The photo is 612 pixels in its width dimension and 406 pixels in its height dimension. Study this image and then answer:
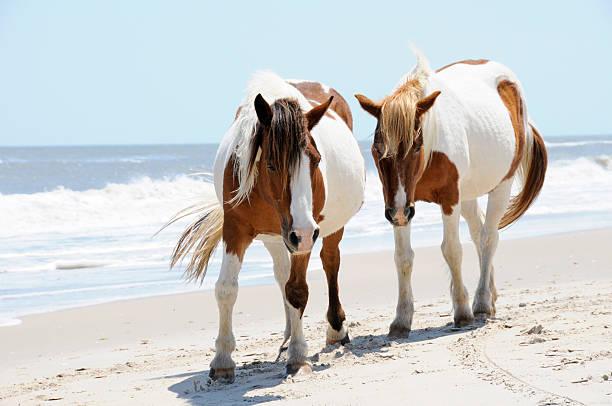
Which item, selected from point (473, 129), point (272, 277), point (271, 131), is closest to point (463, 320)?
point (473, 129)

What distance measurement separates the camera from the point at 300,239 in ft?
12.8

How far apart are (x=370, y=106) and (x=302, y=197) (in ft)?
5.38

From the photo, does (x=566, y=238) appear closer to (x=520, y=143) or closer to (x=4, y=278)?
(x=520, y=143)

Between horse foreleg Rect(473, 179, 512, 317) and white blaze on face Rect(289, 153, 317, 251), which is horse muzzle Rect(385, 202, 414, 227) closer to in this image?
white blaze on face Rect(289, 153, 317, 251)

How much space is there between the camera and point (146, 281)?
879 centimetres

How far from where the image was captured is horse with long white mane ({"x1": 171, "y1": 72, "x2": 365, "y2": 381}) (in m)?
3.97

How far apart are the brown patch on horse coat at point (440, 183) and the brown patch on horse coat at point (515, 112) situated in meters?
1.08

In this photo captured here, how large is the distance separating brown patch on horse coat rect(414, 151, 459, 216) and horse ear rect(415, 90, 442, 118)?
43 centimetres

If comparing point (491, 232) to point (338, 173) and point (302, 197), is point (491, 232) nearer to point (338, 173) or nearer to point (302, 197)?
point (338, 173)

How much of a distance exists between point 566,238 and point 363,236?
3286mm

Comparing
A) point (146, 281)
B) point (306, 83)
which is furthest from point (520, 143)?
point (146, 281)

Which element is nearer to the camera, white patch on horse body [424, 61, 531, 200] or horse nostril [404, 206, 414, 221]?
horse nostril [404, 206, 414, 221]

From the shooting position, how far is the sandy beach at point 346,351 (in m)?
3.90

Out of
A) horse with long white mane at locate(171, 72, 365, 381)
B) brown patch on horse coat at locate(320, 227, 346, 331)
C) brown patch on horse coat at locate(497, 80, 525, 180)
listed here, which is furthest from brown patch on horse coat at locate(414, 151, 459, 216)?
brown patch on horse coat at locate(497, 80, 525, 180)
